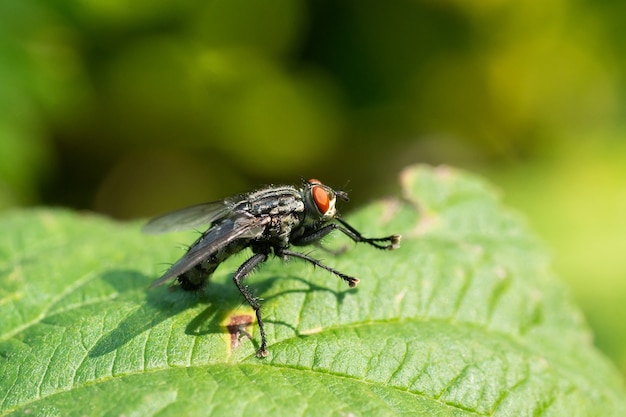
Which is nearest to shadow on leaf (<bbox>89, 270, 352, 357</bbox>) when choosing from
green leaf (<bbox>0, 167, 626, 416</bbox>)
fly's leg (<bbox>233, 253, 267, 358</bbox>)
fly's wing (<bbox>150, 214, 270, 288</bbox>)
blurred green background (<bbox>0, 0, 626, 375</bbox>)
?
green leaf (<bbox>0, 167, 626, 416</bbox>)

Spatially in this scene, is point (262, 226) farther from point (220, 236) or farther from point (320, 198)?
point (320, 198)

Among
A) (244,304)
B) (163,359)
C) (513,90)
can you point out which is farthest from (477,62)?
(163,359)

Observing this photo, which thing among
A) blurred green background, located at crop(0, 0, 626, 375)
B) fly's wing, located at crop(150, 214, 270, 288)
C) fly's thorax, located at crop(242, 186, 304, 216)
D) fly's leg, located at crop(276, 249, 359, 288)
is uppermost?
blurred green background, located at crop(0, 0, 626, 375)

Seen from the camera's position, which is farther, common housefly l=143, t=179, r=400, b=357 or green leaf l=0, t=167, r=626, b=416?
common housefly l=143, t=179, r=400, b=357

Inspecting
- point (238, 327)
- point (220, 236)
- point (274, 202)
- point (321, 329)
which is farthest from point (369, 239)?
point (238, 327)

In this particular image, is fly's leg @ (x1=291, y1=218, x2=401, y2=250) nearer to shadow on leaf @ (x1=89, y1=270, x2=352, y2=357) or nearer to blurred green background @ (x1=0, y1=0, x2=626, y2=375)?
shadow on leaf @ (x1=89, y1=270, x2=352, y2=357)

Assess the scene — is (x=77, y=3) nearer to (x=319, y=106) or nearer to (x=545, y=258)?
(x=319, y=106)

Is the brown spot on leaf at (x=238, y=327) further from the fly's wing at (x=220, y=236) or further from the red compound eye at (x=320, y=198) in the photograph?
the red compound eye at (x=320, y=198)

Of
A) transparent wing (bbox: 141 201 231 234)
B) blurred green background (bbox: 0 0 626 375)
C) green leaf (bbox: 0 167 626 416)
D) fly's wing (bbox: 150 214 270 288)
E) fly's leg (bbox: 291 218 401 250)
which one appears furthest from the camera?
blurred green background (bbox: 0 0 626 375)

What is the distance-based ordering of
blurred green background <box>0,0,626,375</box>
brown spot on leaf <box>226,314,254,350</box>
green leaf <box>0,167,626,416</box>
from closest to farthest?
green leaf <box>0,167,626,416</box> → brown spot on leaf <box>226,314,254,350</box> → blurred green background <box>0,0,626,375</box>
